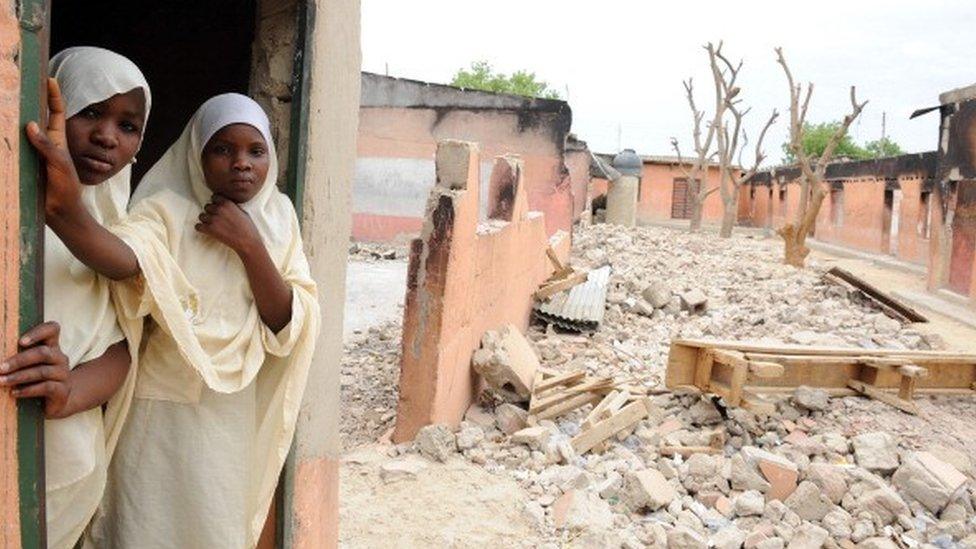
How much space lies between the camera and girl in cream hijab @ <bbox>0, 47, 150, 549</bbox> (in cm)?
151

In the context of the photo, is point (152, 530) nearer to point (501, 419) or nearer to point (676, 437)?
point (501, 419)

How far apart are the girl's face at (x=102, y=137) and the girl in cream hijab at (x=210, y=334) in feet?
0.50

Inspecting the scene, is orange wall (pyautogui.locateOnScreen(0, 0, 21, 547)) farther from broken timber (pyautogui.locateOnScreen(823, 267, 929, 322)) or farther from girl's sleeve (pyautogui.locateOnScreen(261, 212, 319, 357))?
broken timber (pyautogui.locateOnScreen(823, 267, 929, 322))

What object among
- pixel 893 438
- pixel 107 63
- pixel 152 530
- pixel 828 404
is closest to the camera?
pixel 107 63

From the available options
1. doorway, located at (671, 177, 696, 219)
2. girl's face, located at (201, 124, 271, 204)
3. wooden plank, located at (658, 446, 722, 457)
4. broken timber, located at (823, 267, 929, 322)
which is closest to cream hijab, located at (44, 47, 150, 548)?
girl's face, located at (201, 124, 271, 204)

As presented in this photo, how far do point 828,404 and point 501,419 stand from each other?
2.54m

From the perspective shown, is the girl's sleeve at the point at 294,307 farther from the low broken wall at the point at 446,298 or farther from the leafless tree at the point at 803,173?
the leafless tree at the point at 803,173

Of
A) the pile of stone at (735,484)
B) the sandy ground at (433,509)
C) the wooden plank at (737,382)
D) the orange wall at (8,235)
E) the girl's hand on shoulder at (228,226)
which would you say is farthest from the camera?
the wooden plank at (737,382)

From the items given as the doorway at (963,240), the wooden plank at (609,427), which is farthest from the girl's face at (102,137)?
the doorway at (963,240)

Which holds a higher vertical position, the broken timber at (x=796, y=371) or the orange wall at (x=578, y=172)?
the orange wall at (x=578, y=172)

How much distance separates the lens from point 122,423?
174 centimetres

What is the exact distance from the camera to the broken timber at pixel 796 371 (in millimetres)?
5793

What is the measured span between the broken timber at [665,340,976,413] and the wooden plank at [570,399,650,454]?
1.83ft

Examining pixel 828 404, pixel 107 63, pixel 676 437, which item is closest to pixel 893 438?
pixel 828 404
